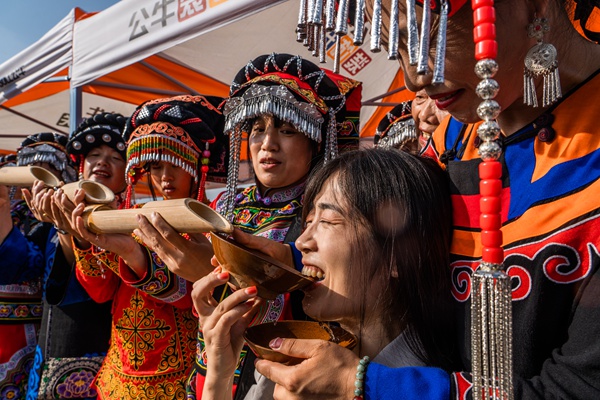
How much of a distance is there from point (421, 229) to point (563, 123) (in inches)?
13.7

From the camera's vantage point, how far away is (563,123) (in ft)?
3.25

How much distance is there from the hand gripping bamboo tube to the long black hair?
1.00ft

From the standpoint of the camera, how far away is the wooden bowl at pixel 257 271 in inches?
44.1

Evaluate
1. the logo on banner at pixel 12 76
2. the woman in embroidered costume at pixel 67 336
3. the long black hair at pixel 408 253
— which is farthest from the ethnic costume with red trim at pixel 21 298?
the long black hair at pixel 408 253

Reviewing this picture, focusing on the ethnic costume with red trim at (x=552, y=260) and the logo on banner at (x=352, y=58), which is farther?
the logo on banner at (x=352, y=58)

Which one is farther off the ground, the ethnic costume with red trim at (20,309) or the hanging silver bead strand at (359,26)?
the hanging silver bead strand at (359,26)

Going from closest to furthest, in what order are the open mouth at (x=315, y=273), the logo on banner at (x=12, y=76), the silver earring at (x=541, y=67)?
the silver earring at (x=541, y=67) → the open mouth at (x=315, y=273) → the logo on banner at (x=12, y=76)

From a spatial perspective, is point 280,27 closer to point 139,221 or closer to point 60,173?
point 60,173

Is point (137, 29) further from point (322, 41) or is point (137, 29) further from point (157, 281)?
point (322, 41)

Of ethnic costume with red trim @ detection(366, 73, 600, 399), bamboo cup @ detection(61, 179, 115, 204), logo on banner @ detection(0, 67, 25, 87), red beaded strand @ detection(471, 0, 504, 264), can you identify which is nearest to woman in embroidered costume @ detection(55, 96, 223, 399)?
bamboo cup @ detection(61, 179, 115, 204)

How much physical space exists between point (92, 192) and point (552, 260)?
4.69 ft

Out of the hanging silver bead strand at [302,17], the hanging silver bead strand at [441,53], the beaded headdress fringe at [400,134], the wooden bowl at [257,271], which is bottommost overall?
the wooden bowl at [257,271]

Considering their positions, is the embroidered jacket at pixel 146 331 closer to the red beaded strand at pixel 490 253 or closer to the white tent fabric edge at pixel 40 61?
the red beaded strand at pixel 490 253

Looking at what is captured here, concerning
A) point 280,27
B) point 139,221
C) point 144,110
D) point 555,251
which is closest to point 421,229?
point 555,251
